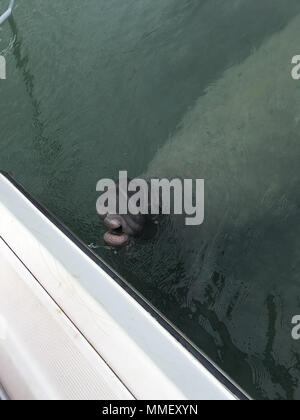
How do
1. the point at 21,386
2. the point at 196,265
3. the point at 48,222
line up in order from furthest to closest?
the point at 196,265, the point at 48,222, the point at 21,386

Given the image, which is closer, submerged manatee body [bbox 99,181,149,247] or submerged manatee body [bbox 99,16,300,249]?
submerged manatee body [bbox 99,181,149,247]

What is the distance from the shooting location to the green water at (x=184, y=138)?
443cm

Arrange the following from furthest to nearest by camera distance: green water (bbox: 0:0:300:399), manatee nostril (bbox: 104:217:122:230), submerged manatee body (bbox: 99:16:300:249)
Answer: submerged manatee body (bbox: 99:16:300:249)
green water (bbox: 0:0:300:399)
manatee nostril (bbox: 104:217:122:230)

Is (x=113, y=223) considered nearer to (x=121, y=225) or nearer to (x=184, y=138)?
(x=121, y=225)

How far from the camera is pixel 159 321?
3.08m

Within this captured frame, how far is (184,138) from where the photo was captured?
5168mm

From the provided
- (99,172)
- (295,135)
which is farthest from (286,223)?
(99,172)

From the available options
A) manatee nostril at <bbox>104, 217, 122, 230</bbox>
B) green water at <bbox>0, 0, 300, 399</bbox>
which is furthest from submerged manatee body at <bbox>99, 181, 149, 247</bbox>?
green water at <bbox>0, 0, 300, 399</bbox>

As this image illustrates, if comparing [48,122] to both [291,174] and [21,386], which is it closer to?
[291,174]

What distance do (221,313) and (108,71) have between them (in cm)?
359

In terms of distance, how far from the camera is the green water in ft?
14.5

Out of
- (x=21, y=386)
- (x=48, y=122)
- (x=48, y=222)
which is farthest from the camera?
(x=48, y=122)

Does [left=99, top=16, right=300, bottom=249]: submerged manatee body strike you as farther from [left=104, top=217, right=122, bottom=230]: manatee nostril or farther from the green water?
[left=104, top=217, right=122, bottom=230]: manatee nostril

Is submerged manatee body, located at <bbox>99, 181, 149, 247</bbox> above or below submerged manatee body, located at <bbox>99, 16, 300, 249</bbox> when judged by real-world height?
below
